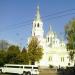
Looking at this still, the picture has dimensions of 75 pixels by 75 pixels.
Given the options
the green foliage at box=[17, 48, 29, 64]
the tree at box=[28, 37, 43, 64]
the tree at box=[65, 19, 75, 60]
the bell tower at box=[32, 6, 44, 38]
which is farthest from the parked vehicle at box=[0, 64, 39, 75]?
the bell tower at box=[32, 6, 44, 38]

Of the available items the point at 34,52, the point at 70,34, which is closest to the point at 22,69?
the point at 70,34

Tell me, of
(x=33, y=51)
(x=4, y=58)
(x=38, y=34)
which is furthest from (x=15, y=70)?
(x=38, y=34)

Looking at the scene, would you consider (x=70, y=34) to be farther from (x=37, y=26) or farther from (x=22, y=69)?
(x=37, y=26)

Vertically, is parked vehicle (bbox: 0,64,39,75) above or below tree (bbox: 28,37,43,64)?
below

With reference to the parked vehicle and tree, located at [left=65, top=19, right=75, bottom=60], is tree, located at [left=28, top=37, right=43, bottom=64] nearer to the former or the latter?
the parked vehicle

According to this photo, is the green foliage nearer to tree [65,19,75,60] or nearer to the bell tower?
tree [65,19,75,60]

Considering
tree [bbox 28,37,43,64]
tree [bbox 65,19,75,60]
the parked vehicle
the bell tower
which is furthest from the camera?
the bell tower

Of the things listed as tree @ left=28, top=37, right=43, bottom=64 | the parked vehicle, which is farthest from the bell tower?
the parked vehicle

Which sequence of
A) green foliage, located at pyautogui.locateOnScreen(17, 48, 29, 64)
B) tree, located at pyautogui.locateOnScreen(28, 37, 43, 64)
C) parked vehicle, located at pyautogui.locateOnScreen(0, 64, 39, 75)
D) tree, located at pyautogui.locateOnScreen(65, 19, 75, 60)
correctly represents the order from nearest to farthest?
parked vehicle, located at pyautogui.locateOnScreen(0, 64, 39, 75), tree, located at pyautogui.locateOnScreen(65, 19, 75, 60), green foliage, located at pyautogui.locateOnScreen(17, 48, 29, 64), tree, located at pyautogui.locateOnScreen(28, 37, 43, 64)

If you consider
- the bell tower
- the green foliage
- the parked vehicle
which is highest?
the bell tower

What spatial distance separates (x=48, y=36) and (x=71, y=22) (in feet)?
280

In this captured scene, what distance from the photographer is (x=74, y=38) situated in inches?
2504

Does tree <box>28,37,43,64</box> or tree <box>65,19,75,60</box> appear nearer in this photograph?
tree <box>65,19,75,60</box>

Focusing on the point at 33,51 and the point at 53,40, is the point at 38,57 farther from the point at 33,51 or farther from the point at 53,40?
the point at 53,40
